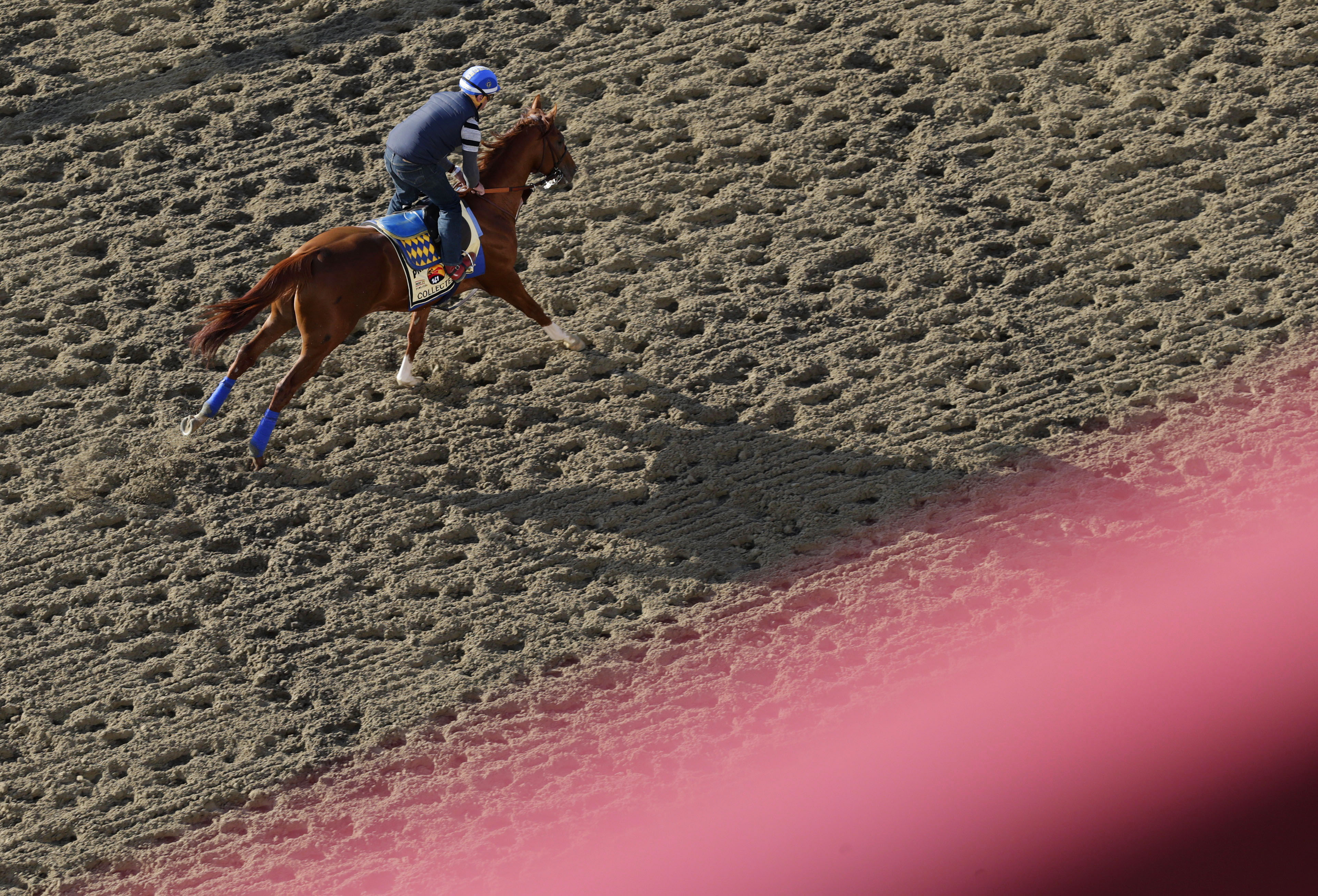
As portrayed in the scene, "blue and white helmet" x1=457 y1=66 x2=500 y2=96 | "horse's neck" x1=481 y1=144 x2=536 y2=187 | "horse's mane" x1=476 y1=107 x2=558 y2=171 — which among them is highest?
"blue and white helmet" x1=457 y1=66 x2=500 y2=96

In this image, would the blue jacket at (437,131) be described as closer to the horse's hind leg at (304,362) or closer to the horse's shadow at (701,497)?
the horse's hind leg at (304,362)

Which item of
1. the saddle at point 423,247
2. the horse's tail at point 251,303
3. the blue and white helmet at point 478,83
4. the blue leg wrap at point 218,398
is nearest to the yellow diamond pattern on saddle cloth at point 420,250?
the saddle at point 423,247

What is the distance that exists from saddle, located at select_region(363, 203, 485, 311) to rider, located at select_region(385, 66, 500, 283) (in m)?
0.04

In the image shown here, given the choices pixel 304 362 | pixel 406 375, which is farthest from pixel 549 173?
pixel 304 362

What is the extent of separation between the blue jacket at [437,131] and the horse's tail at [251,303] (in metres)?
0.71

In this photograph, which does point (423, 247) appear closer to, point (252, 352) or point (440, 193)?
point (440, 193)

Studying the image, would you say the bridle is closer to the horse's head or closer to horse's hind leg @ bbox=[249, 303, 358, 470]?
the horse's head

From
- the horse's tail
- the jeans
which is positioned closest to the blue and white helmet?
the jeans

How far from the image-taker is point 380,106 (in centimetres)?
832

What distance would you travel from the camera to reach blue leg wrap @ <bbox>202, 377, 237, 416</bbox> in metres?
6.27

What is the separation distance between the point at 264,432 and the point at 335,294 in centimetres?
81

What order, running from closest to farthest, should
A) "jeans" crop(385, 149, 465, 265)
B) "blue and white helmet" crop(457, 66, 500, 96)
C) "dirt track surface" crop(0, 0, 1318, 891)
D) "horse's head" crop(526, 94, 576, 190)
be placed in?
"dirt track surface" crop(0, 0, 1318, 891) → "blue and white helmet" crop(457, 66, 500, 96) → "jeans" crop(385, 149, 465, 265) → "horse's head" crop(526, 94, 576, 190)

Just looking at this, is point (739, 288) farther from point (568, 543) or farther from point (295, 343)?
point (295, 343)

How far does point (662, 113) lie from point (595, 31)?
3.34ft
